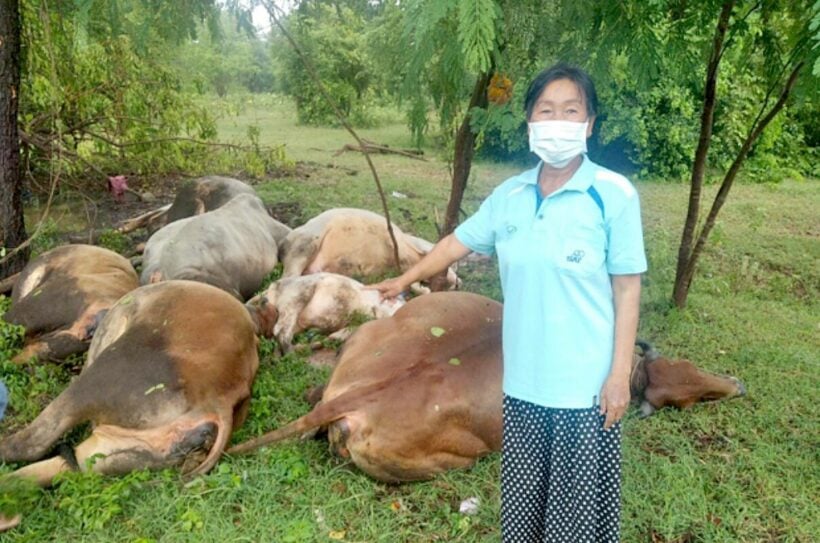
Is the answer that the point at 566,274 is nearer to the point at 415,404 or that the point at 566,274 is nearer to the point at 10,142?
the point at 415,404

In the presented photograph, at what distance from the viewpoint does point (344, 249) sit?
241 inches

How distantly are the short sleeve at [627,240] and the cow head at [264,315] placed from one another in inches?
120

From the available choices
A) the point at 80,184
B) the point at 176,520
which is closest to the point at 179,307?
the point at 176,520

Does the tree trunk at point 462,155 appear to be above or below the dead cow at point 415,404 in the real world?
above

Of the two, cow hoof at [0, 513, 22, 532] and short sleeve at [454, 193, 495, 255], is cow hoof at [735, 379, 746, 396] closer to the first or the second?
short sleeve at [454, 193, 495, 255]

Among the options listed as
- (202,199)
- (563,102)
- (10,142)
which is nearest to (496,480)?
(563,102)

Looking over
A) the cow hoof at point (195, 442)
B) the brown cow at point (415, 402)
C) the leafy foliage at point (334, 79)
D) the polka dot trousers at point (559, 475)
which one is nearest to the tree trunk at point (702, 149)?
the brown cow at point (415, 402)

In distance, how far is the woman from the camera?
2.22m

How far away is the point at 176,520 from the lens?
3002mm

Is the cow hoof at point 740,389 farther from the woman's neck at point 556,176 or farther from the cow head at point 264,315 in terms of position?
the cow head at point 264,315

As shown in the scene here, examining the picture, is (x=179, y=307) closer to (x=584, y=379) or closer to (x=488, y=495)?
(x=488, y=495)

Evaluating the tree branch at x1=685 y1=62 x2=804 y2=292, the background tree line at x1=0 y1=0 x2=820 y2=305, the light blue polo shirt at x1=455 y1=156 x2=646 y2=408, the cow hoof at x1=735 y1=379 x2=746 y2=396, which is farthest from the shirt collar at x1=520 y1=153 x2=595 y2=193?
the tree branch at x1=685 y1=62 x2=804 y2=292

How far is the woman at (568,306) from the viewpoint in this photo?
2217 mm

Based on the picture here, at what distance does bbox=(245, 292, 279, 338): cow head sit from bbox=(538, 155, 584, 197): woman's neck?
285 cm
